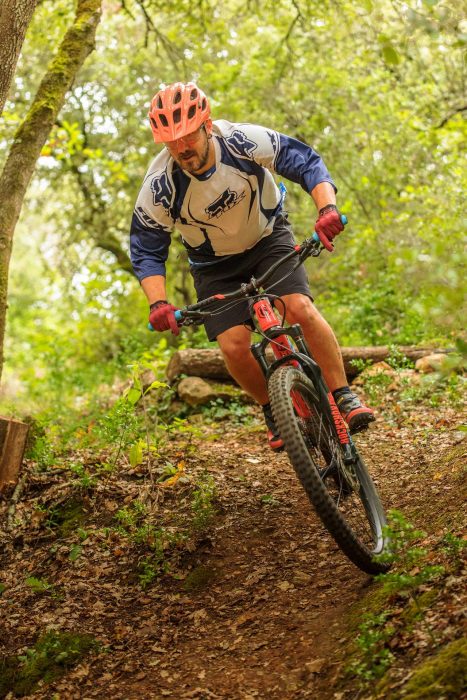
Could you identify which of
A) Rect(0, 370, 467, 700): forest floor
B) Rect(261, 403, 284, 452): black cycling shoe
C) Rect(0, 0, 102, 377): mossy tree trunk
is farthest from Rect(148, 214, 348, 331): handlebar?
Rect(0, 0, 102, 377): mossy tree trunk

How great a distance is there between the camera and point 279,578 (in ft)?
13.7

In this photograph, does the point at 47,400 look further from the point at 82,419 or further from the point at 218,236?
the point at 218,236

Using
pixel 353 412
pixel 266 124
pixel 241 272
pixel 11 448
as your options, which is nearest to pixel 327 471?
pixel 353 412


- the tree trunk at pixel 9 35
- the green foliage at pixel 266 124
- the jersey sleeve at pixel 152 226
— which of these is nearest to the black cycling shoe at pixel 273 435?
the jersey sleeve at pixel 152 226

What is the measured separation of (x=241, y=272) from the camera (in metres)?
4.71

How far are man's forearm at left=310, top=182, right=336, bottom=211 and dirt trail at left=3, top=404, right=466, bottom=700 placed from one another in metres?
1.78

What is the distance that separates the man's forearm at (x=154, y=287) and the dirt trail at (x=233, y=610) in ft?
4.76

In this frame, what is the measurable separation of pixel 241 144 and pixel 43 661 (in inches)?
112

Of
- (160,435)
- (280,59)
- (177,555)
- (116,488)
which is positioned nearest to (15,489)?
(116,488)

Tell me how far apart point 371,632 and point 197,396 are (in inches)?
192

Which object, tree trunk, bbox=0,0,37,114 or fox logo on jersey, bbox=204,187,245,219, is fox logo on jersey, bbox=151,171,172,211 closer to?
fox logo on jersey, bbox=204,187,245,219

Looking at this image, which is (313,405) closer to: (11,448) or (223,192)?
(223,192)

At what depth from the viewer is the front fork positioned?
4.08m

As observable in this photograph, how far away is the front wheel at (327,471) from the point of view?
341 cm
